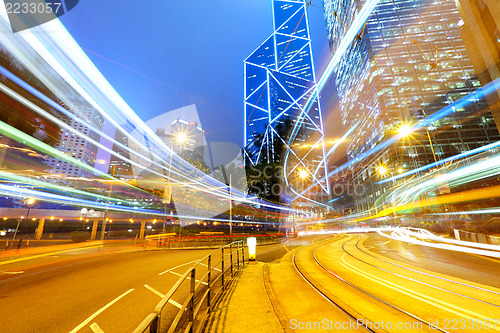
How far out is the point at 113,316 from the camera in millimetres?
4539

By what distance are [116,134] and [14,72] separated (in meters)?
7.79

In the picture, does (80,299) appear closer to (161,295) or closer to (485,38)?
(161,295)

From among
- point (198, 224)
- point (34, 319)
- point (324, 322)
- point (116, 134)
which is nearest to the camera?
point (324, 322)

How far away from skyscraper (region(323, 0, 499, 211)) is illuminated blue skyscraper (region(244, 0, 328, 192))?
53.8ft

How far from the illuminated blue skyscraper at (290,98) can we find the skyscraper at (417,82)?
16.4m

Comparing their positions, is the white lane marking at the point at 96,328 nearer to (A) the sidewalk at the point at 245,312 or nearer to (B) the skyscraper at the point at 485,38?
(A) the sidewalk at the point at 245,312

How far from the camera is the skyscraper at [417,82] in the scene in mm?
59531

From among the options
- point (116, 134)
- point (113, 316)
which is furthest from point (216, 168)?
point (113, 316)

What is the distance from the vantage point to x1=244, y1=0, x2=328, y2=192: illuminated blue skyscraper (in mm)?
53781

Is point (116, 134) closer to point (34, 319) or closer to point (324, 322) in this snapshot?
point (34, 319)

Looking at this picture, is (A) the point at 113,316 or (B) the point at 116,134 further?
(B) the point at 116,134

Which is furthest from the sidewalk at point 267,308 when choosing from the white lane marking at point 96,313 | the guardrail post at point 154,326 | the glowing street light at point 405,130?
the glowing street light at point 405,130

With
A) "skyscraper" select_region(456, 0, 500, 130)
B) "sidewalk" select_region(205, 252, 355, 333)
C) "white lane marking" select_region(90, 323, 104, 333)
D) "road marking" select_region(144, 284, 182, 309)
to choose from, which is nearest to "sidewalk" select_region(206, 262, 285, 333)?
"sidewalk" select_region(205, 252, 355, 333)

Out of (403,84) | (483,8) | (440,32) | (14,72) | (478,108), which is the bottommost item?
(14,72)
